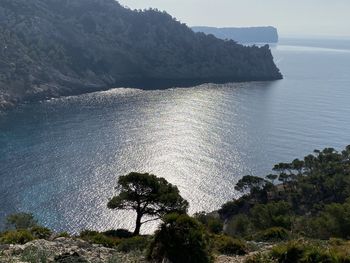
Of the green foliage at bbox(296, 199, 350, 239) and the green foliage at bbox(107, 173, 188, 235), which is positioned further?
the green foliage at bbox(107, 173, 188, 235)

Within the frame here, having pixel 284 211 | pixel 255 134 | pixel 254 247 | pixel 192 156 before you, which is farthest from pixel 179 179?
pixel 254 247

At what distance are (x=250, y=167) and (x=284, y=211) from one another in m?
60.0

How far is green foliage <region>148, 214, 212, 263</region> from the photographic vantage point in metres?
22.4

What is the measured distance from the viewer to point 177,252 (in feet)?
73.5

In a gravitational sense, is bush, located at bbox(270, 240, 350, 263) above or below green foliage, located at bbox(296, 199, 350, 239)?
above

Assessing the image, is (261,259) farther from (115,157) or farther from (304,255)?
(115,157)

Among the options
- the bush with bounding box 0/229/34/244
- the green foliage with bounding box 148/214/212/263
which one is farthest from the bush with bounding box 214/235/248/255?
the bush with bounding box 0/229/34/244

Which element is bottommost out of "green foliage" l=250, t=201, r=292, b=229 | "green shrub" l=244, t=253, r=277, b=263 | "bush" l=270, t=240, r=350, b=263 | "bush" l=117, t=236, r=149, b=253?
"green foliage" l=250, t=201, r=292, b=229

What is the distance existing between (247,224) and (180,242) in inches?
2461

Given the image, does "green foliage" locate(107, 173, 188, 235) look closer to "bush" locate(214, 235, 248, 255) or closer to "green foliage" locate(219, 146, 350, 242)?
"green foliage" locate(219, 146, 350, 242)

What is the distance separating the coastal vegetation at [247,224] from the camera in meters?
22.8

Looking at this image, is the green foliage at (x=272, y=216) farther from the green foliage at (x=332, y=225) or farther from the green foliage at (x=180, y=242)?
the green foliage at (x=180, y=242)

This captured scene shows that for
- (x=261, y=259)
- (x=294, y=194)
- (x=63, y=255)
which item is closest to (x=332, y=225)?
(x=261, y=259)

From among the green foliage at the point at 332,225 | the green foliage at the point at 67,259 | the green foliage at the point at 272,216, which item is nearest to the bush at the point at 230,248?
the green foliage at the point at 67,259
